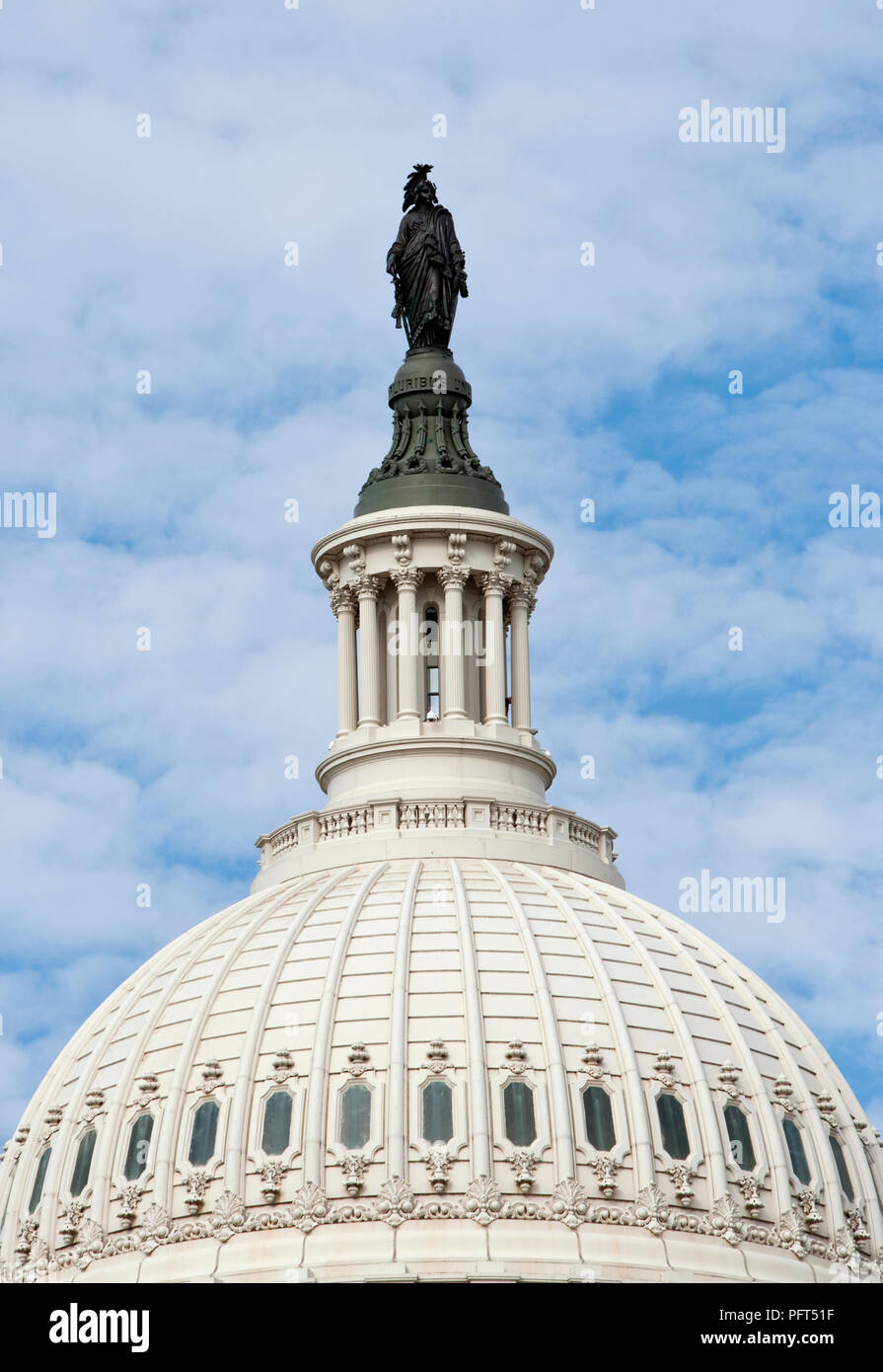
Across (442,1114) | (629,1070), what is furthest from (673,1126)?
(442,1114)

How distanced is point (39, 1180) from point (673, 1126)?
1879cm

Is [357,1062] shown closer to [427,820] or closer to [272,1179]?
[272,1179]

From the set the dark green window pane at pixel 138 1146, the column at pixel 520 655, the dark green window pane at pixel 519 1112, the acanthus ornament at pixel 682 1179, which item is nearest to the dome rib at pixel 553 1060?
the dark green window pane at pixel 519 1112

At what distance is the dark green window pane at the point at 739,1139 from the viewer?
120250mm

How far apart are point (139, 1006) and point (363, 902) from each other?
734 cm

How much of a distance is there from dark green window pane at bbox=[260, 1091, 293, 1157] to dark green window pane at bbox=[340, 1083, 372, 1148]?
1.57 metres

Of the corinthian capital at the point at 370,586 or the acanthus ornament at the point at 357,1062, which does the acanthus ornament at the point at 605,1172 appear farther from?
the corinthian capital at the point at 370,586

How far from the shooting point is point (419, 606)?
5463 inches

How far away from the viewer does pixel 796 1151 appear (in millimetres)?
122375

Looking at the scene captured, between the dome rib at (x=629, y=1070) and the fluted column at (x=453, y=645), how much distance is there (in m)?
12.4

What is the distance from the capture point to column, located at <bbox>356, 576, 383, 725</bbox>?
138 metres
